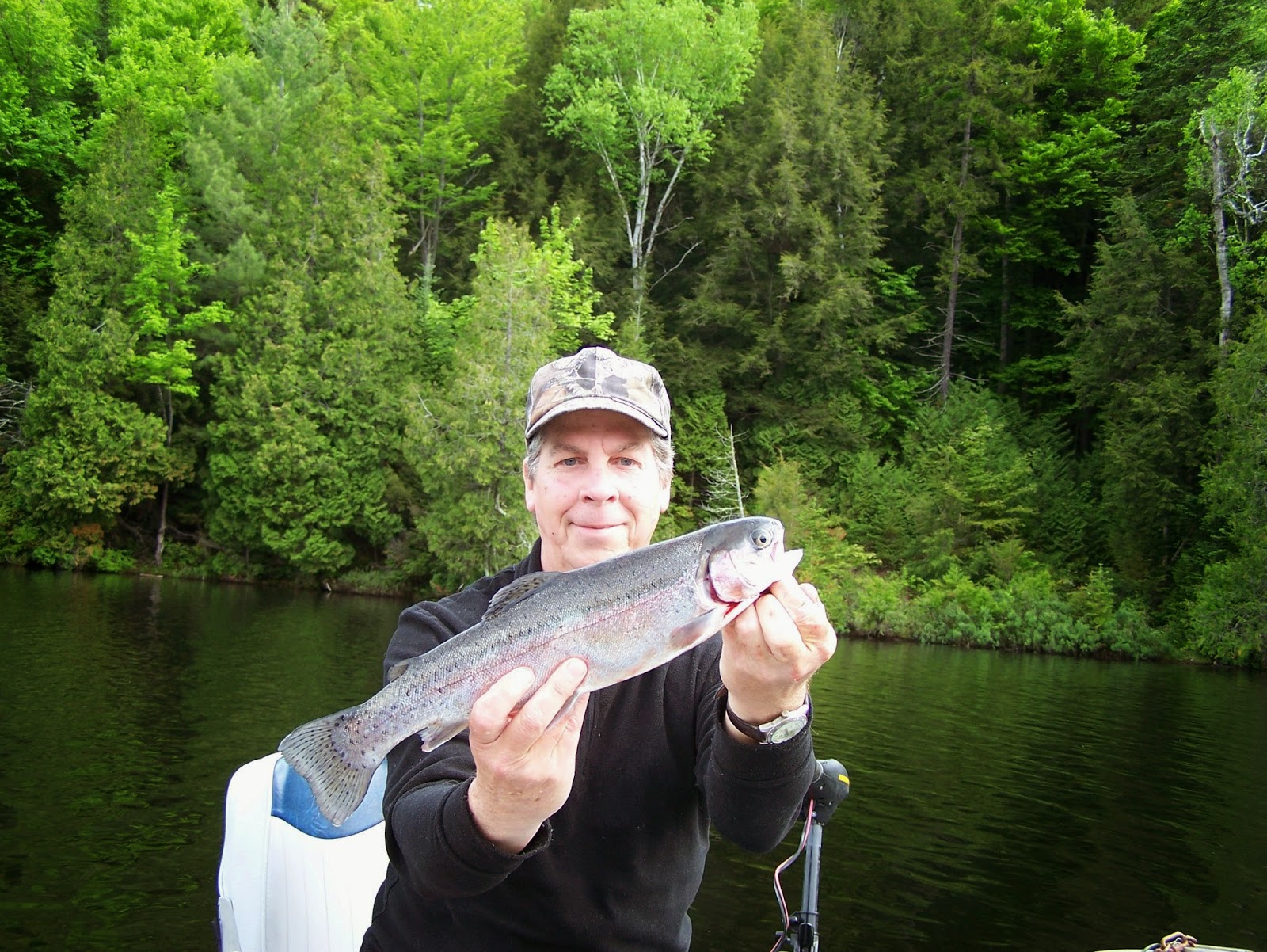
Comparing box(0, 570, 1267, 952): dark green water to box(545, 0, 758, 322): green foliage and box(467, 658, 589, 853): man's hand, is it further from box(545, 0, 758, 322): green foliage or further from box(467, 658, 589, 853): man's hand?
box(545, 0, 758, 322): green foliage

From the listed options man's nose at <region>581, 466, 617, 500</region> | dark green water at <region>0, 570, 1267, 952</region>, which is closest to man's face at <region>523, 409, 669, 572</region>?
man's nose at <region>581, 466, 617, 500</region>

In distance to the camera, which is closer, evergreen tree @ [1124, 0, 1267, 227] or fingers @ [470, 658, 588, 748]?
fingers @ [470, 658, 588, 748]

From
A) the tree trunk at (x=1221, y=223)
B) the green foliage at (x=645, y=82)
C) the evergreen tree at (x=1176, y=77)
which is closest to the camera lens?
the tree trunk at (x=1221, y=223)

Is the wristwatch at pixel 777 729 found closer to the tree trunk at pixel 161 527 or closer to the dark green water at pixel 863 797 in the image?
the dark green water at pixel 863 797

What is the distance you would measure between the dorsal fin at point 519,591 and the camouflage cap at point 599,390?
2.13 ft

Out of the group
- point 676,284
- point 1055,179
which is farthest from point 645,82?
point 1055,179

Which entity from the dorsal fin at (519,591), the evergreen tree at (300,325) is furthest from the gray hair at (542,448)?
the evergreen tree at (300,325)

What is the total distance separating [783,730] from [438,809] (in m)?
0.97

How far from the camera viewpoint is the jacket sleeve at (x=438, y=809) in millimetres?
2508

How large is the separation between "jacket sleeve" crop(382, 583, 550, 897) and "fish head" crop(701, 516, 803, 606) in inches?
31.5

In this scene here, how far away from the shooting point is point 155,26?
1543 inches

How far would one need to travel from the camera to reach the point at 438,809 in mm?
2654

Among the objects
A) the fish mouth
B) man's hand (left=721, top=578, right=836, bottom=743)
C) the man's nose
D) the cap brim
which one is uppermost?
the cap brim

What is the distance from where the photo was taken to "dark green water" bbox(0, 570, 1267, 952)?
8656 mm
